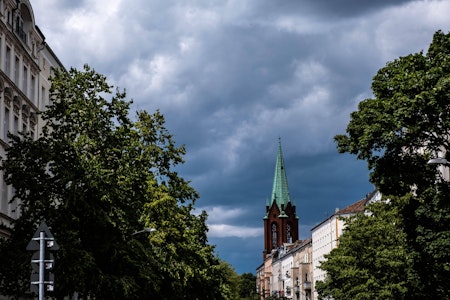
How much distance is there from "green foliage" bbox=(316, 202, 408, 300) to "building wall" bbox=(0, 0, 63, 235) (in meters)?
21.5

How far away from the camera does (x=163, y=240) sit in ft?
135

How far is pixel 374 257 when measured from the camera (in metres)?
54.0

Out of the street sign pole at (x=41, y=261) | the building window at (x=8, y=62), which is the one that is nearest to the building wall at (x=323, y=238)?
the building window at (x=8, y=62)

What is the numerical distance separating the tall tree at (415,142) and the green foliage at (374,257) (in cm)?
1199

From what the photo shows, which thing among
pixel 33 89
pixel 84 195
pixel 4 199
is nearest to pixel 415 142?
pixel 84 195

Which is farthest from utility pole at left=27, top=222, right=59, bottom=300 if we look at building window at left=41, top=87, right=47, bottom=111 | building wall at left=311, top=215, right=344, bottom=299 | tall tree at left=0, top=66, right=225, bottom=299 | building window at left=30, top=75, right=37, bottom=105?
building wall at left=311, top=215, right=344, bottom=299

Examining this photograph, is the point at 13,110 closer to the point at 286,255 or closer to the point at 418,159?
the point at 418,159

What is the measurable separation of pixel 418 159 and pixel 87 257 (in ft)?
49.6

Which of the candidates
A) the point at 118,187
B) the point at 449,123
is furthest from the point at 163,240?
the point at 449,123

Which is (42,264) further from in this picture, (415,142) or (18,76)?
(18,76)

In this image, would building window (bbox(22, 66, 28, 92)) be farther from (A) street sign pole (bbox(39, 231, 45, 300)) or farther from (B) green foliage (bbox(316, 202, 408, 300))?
(A) street sign pole (bbox(39, 231, 45, 300))

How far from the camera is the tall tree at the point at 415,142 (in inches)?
1323

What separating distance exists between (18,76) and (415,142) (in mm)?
21310

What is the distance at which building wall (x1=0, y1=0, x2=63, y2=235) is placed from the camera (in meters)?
40.6
